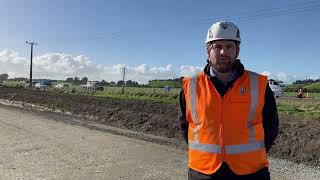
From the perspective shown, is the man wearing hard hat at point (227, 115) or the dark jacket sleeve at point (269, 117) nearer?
the man wearing hard hat at point (227, 115)

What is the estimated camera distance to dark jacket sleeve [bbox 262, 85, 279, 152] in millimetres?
3748

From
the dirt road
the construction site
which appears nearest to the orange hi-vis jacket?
the dirt road

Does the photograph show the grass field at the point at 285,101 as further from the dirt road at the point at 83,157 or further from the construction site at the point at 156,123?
the dirt road at the point at 83,157

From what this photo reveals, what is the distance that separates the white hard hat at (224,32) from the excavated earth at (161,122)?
25.1 feet

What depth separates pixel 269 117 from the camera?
12.5ft

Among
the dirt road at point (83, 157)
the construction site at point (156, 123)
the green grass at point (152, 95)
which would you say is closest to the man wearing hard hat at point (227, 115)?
the dirt road at point (83, 157)

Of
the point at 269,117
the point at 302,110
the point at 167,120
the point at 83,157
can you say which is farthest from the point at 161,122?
the point at 269,117

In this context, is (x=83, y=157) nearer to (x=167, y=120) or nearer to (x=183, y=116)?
(x=167, y=120)

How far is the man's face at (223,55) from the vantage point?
3.67 meters

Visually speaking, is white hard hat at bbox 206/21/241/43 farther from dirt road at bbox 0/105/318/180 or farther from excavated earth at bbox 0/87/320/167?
excavated earth at bbox 0/87/320/167

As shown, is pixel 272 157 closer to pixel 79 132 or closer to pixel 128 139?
pixel 128 139

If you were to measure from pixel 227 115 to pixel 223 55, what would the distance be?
0.46 m

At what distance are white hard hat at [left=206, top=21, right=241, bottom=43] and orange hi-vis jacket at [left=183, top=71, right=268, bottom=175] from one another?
1.01ft

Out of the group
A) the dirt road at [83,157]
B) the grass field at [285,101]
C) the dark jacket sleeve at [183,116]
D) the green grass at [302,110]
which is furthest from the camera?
the grass field at [285,101]
